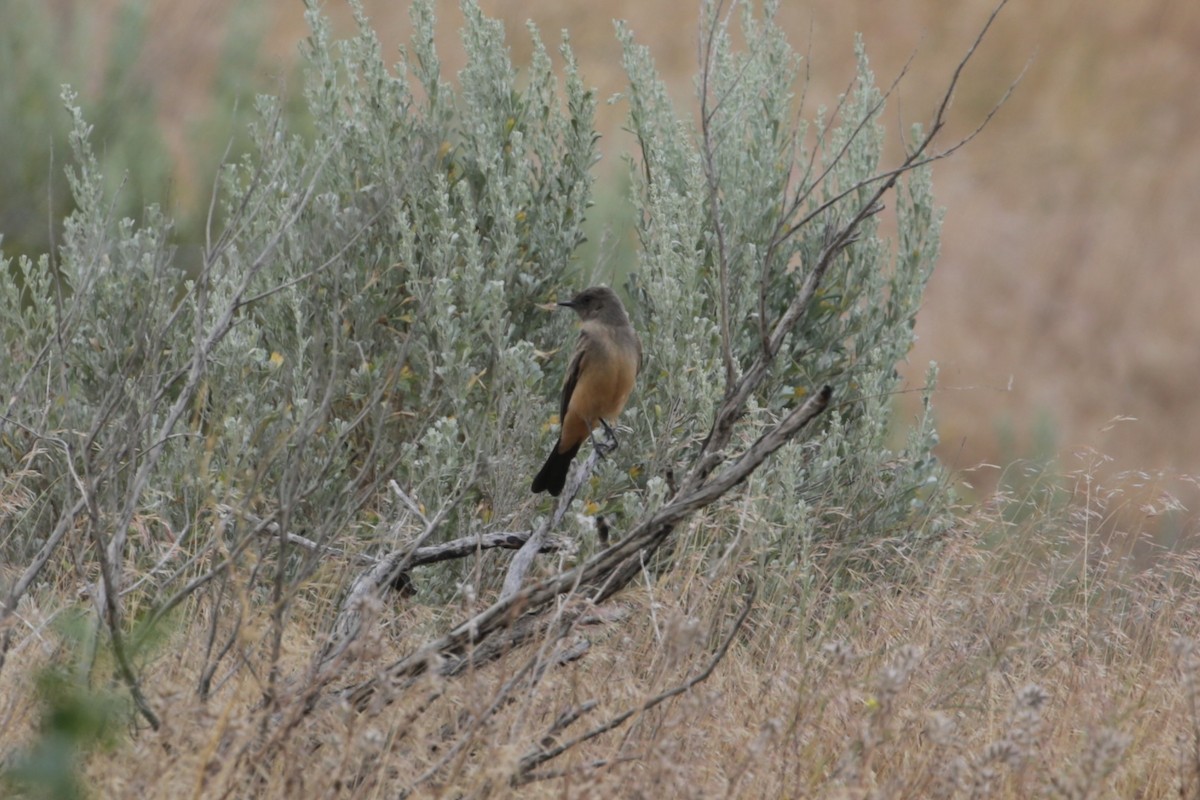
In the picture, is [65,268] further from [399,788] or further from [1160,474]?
[1160,474]

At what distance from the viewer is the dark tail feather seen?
508 cm

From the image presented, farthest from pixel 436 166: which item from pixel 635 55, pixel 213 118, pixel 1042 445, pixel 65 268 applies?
pixel 1042 445

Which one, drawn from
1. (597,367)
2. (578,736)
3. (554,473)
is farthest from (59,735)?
(554,473)

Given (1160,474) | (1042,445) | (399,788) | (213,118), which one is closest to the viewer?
(399,788)

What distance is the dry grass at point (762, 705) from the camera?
95.9 inches

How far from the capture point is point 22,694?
300cm

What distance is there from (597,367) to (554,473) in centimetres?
43

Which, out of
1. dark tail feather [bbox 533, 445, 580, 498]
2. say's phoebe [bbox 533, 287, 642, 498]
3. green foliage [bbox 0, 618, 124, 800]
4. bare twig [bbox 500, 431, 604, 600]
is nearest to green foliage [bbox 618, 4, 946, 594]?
say's phoebe [bbox 533, 287, 642, 498]

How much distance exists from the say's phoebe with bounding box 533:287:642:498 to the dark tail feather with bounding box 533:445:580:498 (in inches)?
0.5

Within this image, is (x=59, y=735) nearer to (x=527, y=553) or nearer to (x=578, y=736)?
(x=578, y=736)

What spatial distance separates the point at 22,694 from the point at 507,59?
125 inches

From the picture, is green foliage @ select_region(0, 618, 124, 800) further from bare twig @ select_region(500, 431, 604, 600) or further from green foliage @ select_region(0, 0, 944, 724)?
green foliage @ select_region(0, 0, 944, 724)

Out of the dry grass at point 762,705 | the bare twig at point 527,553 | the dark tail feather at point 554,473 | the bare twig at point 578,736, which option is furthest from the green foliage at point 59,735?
the dark tail feather at point 554,473

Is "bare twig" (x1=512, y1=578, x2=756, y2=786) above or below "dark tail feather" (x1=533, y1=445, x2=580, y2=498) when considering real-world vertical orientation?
above
